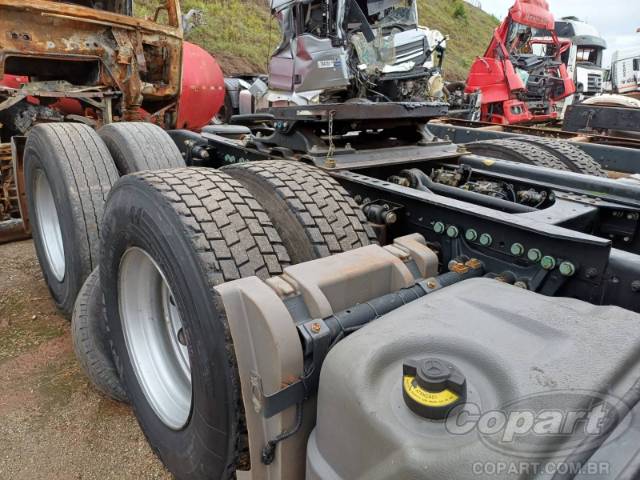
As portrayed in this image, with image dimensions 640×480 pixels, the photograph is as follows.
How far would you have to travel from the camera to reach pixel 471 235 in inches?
70.2

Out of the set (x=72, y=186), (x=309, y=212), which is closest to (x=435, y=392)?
(x=309, y=212)

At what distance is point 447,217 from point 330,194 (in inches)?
18.8

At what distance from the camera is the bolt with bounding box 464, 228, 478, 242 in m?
1.77

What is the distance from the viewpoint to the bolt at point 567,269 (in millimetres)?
1524

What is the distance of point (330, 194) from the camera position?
2.03 m

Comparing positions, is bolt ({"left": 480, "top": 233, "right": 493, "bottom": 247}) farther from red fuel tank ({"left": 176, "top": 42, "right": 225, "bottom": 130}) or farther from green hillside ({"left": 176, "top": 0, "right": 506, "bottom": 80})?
green hillside ({"left": 176, "top": 0, "right": 506, "bottom": 80})

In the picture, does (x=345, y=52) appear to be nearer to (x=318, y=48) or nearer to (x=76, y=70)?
(x=318, y=48)

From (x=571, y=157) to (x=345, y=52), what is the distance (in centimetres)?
422

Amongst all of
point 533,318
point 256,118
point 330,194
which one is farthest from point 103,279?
point 533,318

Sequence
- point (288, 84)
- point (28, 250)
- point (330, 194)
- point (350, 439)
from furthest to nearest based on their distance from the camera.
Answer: point (288, 84) → point (28, 250) → point (330, 194) → point (350, 439)

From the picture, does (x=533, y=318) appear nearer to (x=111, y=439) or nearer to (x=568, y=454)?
(x=568, y=454)

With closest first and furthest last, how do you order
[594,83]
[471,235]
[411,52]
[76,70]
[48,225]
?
[471,235] < [48,225] < [76,70] < [411,52] < [594,83]

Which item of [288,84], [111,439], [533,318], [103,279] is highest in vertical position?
[288,84]

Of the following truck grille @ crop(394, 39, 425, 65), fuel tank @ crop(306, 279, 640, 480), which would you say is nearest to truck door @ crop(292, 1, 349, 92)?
truck grille @ crop(394, 39, 425, 65)
